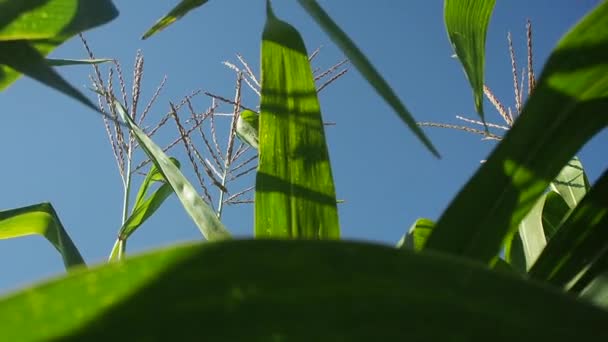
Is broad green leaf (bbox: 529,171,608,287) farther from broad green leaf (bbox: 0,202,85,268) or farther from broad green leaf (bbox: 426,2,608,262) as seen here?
broad green leaf (bbox: 0,202,85,268)

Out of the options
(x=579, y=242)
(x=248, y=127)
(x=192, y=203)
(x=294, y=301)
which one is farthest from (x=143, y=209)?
(x=294, y=301)

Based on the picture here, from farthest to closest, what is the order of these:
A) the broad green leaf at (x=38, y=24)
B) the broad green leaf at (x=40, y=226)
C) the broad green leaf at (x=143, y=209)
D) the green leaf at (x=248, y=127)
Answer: the broad green leaf at (x=143, y=209)
the green leaf at (x=248, y=127)
the broad green leaf at (x=40, y=226)
the broad green leaf at (x=38, y=24)

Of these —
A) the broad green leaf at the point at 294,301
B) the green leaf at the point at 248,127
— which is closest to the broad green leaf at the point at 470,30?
the green leaf at the point at 248,127

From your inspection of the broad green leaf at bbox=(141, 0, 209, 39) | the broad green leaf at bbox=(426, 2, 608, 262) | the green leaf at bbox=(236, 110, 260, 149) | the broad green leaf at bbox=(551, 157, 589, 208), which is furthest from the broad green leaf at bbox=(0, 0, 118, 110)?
the broad green leaf at bbox=(551, 157, 589, 208)

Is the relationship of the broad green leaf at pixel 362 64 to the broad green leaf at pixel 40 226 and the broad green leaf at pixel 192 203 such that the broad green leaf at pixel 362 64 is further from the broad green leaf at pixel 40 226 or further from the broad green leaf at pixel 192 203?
the broad green leaf at pixel 40 226

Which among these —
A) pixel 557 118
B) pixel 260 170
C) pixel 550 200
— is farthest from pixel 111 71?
pixel 557 118

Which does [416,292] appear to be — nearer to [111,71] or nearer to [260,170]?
[260,170]
